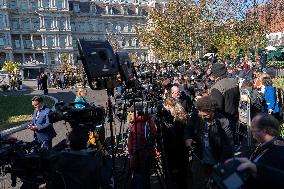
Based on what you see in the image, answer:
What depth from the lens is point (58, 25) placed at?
77188 millimetres

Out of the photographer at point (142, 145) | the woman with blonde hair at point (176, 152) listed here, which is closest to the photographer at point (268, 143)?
the photographer at point (142, 145)

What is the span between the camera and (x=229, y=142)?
14.2 ft

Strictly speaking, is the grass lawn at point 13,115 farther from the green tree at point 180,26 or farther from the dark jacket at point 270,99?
the green tree at point 180,26

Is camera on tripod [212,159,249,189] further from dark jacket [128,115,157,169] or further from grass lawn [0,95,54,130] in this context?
grass lawn [0,95,54,130]

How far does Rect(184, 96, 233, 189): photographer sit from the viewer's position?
4.30m

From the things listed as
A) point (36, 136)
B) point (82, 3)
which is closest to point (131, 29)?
point (82, 3)

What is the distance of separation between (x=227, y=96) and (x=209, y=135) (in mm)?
2275

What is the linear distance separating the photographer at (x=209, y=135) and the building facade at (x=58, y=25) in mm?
65959

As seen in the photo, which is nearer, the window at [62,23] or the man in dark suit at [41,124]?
the man in dark suit at [41,124]

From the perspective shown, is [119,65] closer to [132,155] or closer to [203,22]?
[132,155]

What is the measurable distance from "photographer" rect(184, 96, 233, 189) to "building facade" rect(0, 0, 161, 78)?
216 ft

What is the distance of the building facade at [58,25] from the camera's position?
73.7 m

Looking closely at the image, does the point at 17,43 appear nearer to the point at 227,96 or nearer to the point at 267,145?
the point at 227,96

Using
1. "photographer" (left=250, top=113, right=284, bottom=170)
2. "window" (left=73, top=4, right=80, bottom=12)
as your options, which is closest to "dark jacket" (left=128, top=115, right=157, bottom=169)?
"photographer" (left=250, top=113, right=284, bottom=170)
